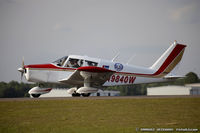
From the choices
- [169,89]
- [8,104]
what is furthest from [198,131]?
[169,89]

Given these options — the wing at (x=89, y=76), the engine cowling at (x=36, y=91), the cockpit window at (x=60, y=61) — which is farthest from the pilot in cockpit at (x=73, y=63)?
the engine cowling at (x=36, y=91)

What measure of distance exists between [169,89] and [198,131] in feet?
116

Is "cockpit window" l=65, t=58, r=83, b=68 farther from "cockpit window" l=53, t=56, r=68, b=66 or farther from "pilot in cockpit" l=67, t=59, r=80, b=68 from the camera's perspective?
"cockpit window" l=53, t=56, r=68, b=66

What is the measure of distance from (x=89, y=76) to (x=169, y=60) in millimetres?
6854

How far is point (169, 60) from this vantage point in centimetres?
2191

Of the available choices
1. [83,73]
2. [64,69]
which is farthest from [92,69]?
[64,69]

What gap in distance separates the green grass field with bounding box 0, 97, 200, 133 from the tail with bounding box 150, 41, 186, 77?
809cm

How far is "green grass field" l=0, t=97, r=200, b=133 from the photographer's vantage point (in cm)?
941

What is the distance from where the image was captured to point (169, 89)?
4347 cm

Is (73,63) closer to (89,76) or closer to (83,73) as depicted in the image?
(83,73)

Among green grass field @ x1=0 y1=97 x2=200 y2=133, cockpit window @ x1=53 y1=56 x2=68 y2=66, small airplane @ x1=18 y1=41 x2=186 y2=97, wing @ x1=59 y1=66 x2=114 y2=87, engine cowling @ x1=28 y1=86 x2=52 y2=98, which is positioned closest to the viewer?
green grass field @ x1=0 y1=97 x2=200 y2=133

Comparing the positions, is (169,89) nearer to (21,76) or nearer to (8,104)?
(21,76)

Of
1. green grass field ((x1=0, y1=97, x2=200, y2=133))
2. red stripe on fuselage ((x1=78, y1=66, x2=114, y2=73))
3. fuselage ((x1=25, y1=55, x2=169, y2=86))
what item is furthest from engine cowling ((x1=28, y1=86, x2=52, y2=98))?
green grass field ((x1=0, y1=97, x2=200, y2=133))

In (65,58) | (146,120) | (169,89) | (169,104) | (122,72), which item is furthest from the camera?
(169,89)
